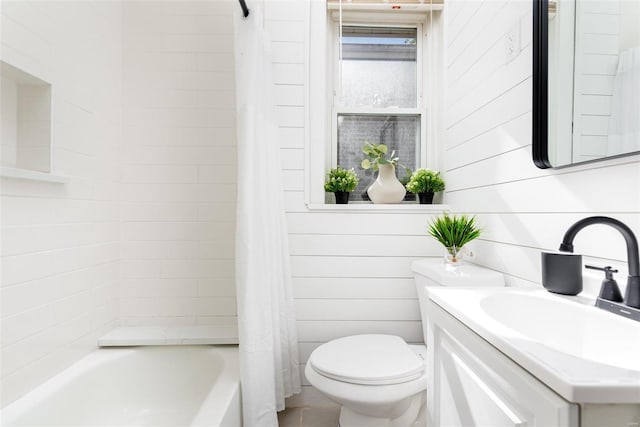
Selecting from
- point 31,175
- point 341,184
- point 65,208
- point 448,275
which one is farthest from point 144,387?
point 448,275

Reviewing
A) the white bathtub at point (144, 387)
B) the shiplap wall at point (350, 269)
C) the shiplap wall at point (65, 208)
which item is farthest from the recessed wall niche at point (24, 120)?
the shiplap wall at point (350, 269)

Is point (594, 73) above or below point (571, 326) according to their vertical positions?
above

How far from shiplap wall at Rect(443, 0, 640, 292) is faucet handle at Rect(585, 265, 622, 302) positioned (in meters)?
0.05

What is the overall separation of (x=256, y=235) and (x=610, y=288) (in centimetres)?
113

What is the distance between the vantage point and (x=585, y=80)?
Answer: 3.09 ft

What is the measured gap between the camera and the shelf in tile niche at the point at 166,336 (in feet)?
5.59

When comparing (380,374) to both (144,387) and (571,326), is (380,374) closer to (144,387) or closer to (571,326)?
(571,326)

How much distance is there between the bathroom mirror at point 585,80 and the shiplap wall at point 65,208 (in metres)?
1.67

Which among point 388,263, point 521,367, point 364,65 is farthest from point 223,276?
point 521,367

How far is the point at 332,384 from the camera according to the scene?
50.3 inches

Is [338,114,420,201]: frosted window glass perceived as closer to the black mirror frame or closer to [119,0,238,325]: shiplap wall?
[119,0,238,325]: shiplap wall

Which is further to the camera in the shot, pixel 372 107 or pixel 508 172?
pixel 372 107

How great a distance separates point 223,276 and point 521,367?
1.59m

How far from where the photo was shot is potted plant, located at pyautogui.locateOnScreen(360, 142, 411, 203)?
6.18 ft
